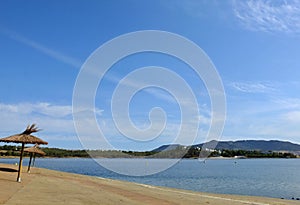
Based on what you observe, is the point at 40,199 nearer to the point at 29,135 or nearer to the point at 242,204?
the point at 29,135

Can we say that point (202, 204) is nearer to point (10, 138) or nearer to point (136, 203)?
point (136, 203)

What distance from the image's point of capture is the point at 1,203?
559 inches

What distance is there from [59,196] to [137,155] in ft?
468

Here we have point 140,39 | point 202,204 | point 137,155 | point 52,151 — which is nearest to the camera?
point 140,39

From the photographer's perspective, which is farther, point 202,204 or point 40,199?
point 202,204

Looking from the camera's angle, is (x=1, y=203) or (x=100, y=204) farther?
(x=100, y=204)

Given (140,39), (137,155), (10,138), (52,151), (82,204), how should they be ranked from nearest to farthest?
1. (82,204)
2. (140,39)
3. (10,138)
4. (137,155)
5. (52,151)

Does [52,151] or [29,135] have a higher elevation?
[52,151]

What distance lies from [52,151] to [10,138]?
17405cm

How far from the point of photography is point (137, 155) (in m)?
160

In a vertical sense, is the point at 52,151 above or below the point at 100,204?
above

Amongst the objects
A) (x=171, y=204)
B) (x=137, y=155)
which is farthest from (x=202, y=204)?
(x=137, y=155)

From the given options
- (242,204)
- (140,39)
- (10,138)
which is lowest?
(242,204)

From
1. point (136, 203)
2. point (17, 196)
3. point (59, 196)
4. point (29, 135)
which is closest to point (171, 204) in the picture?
point (136, 203)
